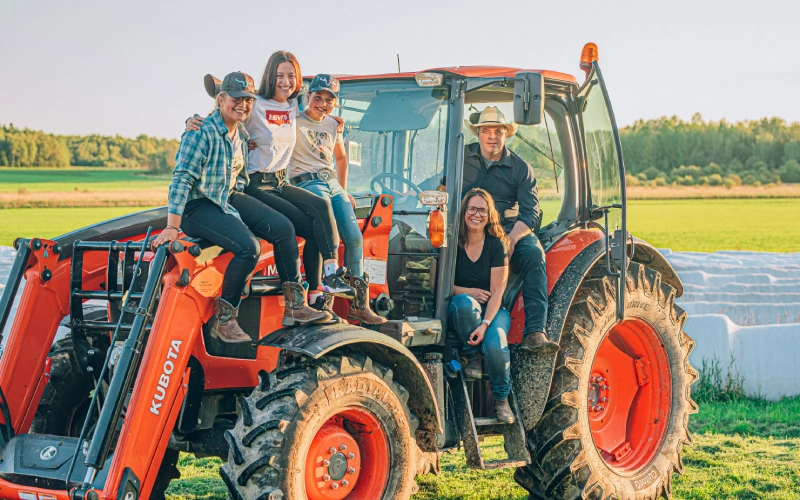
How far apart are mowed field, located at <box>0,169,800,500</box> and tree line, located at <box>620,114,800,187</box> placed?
519 inches

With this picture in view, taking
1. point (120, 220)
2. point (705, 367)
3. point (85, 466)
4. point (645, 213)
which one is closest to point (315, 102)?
point (120, 220)

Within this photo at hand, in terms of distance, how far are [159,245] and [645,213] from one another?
63710mm

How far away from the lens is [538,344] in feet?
20.0

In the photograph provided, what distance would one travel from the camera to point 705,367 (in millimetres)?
Result: 10289

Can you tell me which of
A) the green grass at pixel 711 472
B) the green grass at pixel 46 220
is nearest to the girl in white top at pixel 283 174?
the green grass at pixel 711 472

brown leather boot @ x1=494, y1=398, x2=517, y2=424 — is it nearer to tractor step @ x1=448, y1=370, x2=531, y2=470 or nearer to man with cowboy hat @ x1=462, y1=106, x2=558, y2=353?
tractor step @ x1=448, y1=370, x2=531, y2=470

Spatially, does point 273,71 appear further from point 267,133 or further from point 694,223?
point 694,223

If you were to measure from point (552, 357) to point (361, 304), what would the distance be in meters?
1.39

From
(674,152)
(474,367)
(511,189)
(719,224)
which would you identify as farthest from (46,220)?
(674,152)

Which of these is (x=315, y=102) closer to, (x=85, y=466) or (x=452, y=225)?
(x=452, y=225)

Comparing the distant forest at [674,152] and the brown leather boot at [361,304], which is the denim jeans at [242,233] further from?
the distant forest at [674,152]

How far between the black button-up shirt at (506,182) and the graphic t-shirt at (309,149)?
102cm

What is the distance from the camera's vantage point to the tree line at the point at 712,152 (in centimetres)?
9331

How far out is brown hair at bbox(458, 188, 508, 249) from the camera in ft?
20.0
